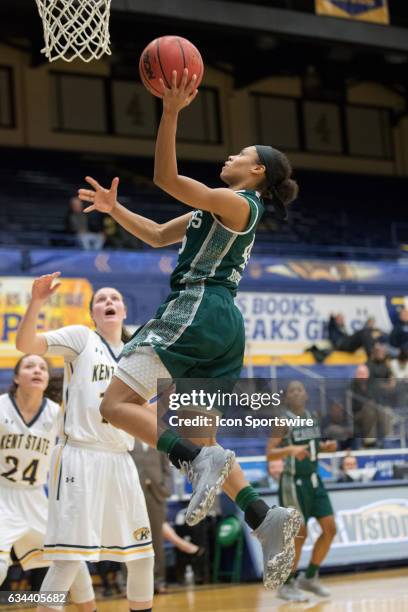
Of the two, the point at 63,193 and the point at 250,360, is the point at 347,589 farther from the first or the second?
the point at 63,193

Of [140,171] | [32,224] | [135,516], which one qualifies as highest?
[140,171]

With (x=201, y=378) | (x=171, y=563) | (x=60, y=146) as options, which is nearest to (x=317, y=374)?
(x=171, y=563)

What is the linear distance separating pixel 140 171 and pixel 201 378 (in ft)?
46.6

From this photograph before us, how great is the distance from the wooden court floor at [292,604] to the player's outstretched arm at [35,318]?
3.01 m

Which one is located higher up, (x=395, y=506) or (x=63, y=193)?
(x=63, y=193)

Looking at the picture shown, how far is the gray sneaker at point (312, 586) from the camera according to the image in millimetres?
8539

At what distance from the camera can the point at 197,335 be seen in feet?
14.6

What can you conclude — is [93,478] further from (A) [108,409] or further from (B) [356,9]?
(B) [356,9]

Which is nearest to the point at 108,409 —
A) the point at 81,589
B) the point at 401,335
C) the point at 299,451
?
the point at 81,589

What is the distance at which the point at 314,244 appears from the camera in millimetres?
18531

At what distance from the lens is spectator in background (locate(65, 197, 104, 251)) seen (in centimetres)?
1458

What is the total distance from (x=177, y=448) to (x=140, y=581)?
1.52 metres

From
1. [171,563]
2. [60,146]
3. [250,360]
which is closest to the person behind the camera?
[171,563]

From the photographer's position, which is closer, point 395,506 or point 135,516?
point 135,516
